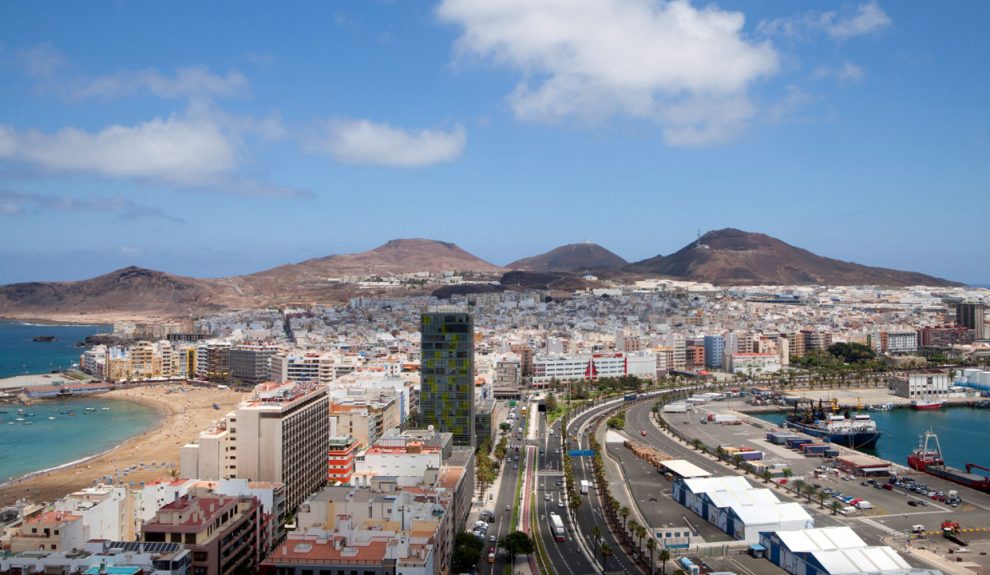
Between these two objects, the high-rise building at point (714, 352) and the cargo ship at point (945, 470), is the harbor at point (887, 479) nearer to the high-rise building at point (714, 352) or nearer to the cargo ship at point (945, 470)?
the cargo ship at point (945, 470)

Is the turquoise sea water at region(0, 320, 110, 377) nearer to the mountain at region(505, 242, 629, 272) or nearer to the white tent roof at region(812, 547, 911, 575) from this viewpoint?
the white tent roof at region(812, 547, 911, 575)

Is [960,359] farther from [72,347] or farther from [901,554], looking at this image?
[72,347]

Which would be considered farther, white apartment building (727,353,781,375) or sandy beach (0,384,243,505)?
white apartment building (727,353,781,375)

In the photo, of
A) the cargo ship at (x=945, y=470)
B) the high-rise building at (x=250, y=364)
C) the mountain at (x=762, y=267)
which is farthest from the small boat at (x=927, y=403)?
the mountain at (x=762, y=267)

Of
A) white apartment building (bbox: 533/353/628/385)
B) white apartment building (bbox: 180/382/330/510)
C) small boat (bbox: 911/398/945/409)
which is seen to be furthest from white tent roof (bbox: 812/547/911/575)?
white apartment building (bbox: 533/353/628/385)

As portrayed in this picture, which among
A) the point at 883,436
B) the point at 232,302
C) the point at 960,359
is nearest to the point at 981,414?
the point at 883,436

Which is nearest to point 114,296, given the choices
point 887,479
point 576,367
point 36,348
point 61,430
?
point 36,348
